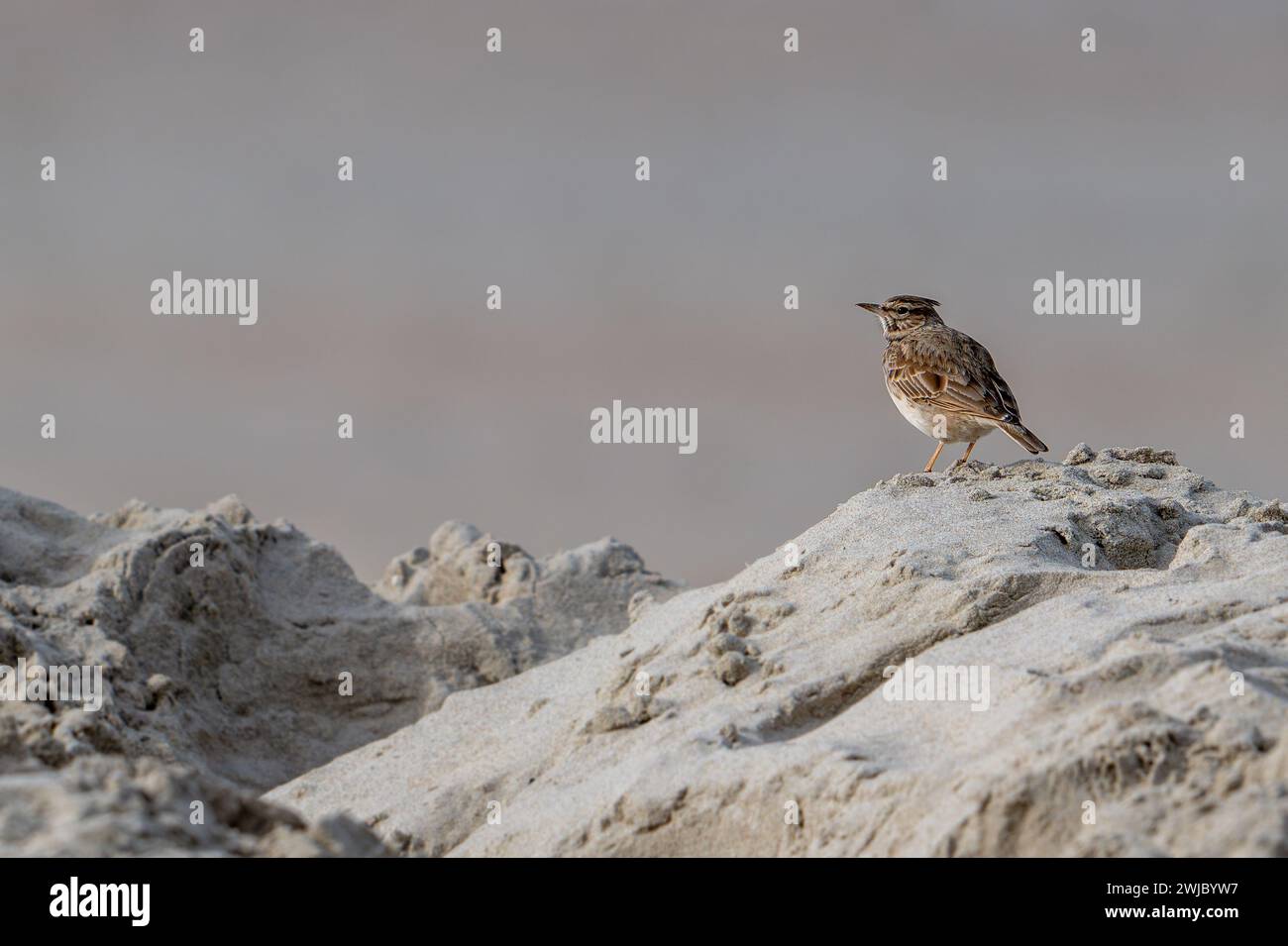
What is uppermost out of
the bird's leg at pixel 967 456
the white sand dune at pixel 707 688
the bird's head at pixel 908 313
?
the bird's head at pixel 908 313

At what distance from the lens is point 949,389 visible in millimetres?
8961

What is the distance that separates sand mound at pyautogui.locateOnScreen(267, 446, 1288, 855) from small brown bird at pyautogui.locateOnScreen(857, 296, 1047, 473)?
0.66m

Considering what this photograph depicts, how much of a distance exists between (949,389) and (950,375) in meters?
0.13

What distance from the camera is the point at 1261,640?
5129 millimetres

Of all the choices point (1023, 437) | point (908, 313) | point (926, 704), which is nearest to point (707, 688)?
point (926, 704)

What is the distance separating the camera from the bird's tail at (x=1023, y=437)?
8438mm

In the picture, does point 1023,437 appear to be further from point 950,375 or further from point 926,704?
point 926,704

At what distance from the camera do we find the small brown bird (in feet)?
28.5

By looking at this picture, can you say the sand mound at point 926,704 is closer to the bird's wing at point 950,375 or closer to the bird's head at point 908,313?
the bird's wing at point 950,375

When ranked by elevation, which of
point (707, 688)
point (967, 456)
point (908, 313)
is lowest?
point (707, 688)

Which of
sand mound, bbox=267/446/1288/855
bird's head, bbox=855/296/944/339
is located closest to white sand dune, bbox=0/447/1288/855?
sand mound, bbox=267/446/1288/855

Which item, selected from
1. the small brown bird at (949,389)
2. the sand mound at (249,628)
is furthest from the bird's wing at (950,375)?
the sand mound at (249,628)

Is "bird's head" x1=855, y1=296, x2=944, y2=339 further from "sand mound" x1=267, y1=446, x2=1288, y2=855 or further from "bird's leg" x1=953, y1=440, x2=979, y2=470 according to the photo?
"sand mound" x1=267, y1=446, x2=1288, y2=855
